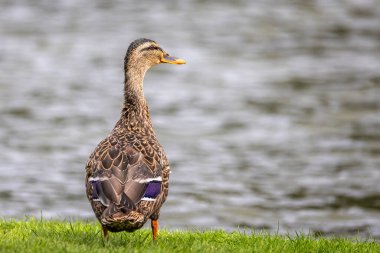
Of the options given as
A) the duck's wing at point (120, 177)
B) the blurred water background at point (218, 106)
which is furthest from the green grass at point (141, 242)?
the blurred water background at point (218, 106)

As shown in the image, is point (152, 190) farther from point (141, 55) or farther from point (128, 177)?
point (141, 55)

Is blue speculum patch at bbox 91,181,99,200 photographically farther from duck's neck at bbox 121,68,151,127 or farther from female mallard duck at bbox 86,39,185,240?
duck's neck at bbox 121,68,151,127

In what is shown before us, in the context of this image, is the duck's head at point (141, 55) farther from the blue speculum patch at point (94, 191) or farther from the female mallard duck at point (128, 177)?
the blue speculum patch at point (94, 191)

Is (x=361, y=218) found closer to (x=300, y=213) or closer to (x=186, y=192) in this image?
(x=300, y=213)

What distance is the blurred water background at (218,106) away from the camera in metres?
18.2

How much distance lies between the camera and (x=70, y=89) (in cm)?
2602

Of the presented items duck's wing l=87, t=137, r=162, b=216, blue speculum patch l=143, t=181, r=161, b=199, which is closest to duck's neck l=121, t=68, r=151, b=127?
duck's wing l=87, t=137, r=162, b=216

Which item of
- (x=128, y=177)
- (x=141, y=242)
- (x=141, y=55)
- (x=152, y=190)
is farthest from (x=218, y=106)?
(x=128, y=177)

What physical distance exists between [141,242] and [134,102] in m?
1.96

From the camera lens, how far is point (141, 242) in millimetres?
9750

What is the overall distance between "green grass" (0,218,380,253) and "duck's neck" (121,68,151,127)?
130 centimetres

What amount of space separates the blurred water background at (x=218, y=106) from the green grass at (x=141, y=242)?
5.23 metres

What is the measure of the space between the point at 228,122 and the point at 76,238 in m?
14.0

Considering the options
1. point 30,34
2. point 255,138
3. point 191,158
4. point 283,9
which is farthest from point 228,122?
point 283,9
